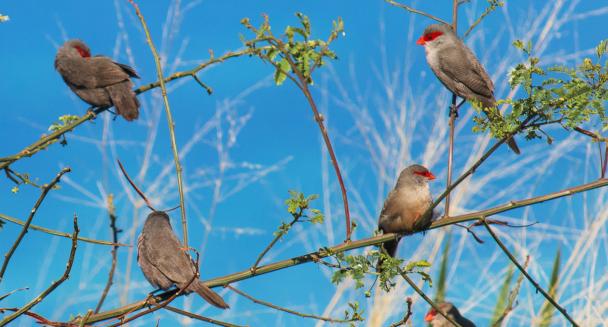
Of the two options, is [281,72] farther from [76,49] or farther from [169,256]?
[76,49]

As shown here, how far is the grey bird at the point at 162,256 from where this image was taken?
12.6 feet

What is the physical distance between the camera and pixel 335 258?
2773 mm

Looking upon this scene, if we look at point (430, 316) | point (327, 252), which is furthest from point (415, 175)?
point (430, 316)

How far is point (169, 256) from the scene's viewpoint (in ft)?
13.0

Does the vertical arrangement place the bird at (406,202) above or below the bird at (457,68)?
below

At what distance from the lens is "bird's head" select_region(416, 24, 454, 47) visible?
20.2 feet

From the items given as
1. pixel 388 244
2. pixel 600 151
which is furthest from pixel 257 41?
pixel 388 244

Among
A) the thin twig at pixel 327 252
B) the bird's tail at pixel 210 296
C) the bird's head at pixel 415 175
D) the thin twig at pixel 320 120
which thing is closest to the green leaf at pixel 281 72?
the thin twig at pixel 320 120

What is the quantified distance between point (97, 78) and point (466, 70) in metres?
2.89

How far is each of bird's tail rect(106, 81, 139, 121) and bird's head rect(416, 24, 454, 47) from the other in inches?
95.3

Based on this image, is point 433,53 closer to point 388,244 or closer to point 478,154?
point 478,154

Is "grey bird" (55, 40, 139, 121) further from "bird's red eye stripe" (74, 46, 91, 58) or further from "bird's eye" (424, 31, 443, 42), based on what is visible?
"bird's eye" (424, 31, 443, 42)

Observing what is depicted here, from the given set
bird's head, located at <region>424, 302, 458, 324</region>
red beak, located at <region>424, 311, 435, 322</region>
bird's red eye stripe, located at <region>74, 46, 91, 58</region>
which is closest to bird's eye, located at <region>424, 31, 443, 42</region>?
bird's head, located at <region>424, 302, 458, 324</region>

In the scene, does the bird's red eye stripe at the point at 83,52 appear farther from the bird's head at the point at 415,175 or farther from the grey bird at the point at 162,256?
the bird's head at the point at 415,175
